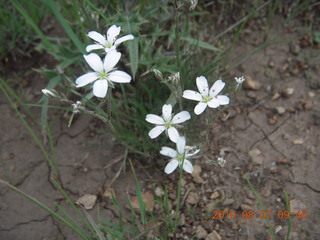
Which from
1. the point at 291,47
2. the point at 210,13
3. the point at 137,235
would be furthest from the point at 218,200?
the point at 210,13

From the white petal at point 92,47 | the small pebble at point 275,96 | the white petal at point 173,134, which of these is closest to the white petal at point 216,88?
the white petal at point 173,134

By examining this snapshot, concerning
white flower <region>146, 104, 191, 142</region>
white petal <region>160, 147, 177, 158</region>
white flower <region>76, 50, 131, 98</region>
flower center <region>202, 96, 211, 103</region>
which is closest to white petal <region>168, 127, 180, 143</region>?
white flower <region>146, 104, 191, 142</region>

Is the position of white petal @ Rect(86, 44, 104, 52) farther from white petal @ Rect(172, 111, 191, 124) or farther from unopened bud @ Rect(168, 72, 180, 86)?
white petal @ Rect(172, 111, 191, 124)

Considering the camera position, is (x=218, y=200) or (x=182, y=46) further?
(x=182, y=46)

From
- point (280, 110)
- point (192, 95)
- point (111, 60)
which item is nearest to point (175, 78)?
point (192, 95)

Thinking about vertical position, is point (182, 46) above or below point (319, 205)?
above

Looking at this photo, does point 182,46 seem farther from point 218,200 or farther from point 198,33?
point 218,200
